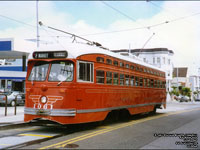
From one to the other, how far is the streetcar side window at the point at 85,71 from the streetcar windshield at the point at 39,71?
45.7 inches

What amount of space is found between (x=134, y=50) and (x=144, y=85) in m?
50.1

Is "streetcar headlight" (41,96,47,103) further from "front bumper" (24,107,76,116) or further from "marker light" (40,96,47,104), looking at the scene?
"front bumper" (24,107,76,116)

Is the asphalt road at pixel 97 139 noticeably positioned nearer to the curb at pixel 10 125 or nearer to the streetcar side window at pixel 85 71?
the curb at pixel 10 125

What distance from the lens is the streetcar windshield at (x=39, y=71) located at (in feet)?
33.7

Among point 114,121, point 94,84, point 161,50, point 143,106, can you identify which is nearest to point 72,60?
point 94,84

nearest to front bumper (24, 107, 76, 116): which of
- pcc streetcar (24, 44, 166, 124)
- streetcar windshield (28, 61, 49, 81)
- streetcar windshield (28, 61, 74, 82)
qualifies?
pcc streetcar (24, 44, 166, 124)

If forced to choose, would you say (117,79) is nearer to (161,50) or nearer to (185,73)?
(161,50)

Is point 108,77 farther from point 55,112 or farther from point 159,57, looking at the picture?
point 159,57

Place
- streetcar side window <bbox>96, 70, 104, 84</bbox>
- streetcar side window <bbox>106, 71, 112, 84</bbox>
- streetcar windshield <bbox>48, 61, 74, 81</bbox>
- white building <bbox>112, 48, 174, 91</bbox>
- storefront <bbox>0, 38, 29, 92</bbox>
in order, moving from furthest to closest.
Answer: white building <bbox>112, 48, 174, 91</bbox> < storefront <bbox>0, 38, 29, 92</bbox> < streetcar side window <bbox>106, 71, 112, 84</bbox> < streetcar side window <bbox>96, 70, 104, 84</bbox> < streetcar windshield <bbox>48, 61, 74, 81</bbox>

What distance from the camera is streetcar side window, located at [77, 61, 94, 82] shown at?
1019cm

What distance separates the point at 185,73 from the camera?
93.1 m

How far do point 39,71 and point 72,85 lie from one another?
1.43 metres

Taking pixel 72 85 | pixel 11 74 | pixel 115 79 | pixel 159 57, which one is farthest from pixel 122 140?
pixel 159 57

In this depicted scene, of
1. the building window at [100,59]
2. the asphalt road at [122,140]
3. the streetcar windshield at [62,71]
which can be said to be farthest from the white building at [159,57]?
the streetcar windshield at [62,71]
